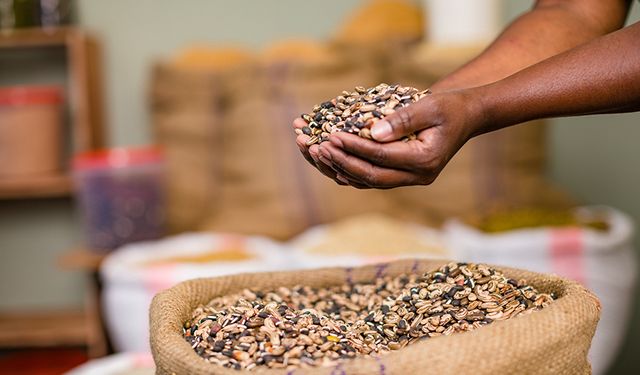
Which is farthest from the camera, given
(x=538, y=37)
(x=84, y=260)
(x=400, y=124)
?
(x=84, y=260)

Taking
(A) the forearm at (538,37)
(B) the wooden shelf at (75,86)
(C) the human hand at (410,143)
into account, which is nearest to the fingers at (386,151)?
(C) the human hand at (410,143)

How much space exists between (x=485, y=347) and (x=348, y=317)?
302 mm

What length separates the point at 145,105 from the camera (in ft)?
10.4

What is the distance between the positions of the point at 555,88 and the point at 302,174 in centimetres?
170

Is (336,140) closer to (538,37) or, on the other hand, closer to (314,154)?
(314,154)

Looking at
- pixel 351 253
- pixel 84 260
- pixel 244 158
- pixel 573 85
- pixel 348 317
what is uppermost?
pixel 573 85

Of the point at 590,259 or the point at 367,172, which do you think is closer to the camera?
the point at 367,172

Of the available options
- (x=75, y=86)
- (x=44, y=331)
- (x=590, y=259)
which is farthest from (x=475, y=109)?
(x=44, y=331)

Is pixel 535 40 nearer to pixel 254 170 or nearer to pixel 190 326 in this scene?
pixel 190 326

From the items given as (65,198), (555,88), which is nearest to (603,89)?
(555,88)

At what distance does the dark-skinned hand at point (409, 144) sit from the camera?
0.95 m

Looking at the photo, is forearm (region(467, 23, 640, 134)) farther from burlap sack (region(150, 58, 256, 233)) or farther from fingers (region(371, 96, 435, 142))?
burlap sack (region(150, 58, 256, 233))

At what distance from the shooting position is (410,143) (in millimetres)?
967

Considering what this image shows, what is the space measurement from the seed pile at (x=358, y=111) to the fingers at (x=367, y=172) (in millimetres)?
30
